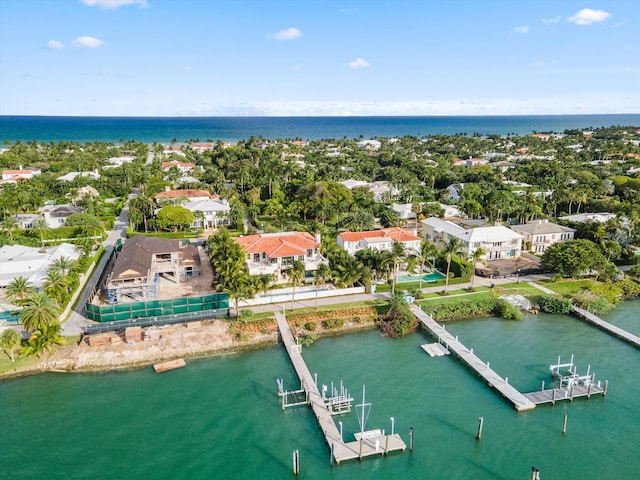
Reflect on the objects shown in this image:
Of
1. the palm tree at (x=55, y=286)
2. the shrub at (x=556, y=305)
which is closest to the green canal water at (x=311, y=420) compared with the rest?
the shrub at (x=556, y=305)

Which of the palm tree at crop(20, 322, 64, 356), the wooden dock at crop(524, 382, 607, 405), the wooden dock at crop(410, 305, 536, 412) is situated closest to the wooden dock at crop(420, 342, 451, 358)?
the wooden dock at crop(410, 305, 536, 412)

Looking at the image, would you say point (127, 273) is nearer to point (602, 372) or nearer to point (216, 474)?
point (216, 474)

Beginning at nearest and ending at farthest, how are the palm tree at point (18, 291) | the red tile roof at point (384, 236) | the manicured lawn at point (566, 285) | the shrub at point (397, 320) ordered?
the palm tree at point (18, 291), the shrub at point (397, 320), the manicured lawn at point (566, 285), the red tile roof at point (384, 236)

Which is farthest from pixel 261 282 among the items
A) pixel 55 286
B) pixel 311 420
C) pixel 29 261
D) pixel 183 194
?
pixel 183 194

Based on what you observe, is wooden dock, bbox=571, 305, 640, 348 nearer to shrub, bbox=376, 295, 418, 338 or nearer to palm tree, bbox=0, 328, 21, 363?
shrub, bbox=376, 295, 418, 338

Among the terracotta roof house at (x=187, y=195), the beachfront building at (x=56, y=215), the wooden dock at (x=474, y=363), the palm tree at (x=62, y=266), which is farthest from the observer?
the terracotta roof house at (x=187, y=195)

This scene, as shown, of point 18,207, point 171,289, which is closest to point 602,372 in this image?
point 171,289

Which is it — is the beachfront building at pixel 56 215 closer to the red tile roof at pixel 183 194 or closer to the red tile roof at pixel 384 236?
the red tile roof at pixel 183 194
